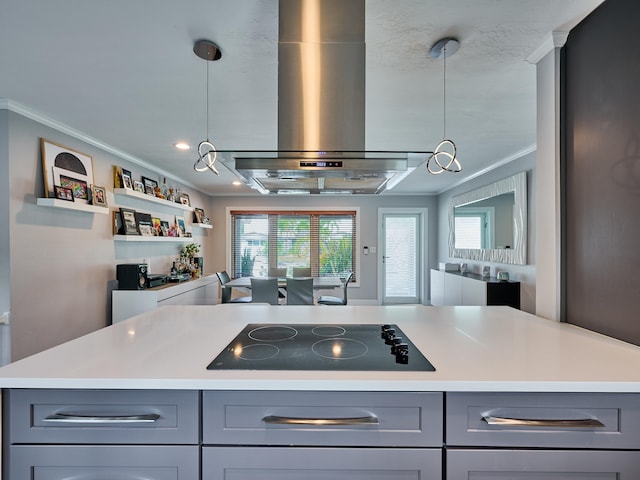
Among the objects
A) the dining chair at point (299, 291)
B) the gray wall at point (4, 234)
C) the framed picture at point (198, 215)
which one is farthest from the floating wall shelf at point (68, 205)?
the framed picture at point (198, 215)

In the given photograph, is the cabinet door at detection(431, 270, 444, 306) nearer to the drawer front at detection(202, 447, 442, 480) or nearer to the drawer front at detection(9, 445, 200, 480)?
the drawer front at detection(202, 447, 442, 480)

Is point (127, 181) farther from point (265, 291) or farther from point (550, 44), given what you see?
point (550, 44)

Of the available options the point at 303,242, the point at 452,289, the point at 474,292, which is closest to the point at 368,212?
the point at 303,242

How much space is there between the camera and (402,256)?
20.4 feet

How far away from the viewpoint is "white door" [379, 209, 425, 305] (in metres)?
6.19

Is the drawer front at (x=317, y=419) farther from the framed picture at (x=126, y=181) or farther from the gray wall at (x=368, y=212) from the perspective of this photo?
the gray wall at (x=368, y=212)

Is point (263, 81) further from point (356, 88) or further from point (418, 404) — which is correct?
point (418, 404)

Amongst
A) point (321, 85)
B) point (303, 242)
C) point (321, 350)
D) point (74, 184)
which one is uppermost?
point (321, 85)

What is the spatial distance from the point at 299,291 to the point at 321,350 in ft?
8.34

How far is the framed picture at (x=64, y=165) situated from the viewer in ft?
8.41

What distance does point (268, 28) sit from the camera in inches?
60.1

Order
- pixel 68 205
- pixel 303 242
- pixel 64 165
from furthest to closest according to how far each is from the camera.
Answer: pixel 303 242 < pixel 64 165 < pixel 68 205

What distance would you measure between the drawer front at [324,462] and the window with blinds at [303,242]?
513cm

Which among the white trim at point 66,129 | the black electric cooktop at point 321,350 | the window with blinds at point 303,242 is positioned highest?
the white trim at point 66,129
